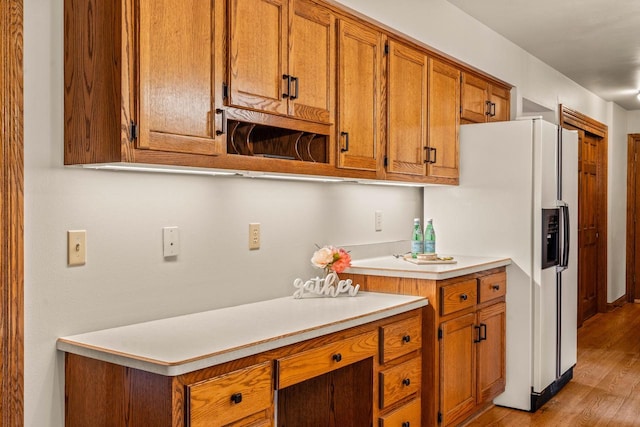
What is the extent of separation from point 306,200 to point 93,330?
1.27 m

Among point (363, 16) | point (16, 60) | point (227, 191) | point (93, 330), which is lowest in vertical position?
point (93, 330)

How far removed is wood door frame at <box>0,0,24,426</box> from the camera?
1.76 metres

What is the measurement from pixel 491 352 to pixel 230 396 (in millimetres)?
2147

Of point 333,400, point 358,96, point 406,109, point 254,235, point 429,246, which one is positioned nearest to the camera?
point 333,400

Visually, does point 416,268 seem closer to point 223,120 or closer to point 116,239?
point 223,120

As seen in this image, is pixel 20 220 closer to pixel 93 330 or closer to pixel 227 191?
pixel 93 330

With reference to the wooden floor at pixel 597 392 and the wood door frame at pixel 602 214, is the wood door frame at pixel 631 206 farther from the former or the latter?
the wooden floor at pixel 597 392

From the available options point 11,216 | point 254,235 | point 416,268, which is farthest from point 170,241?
point 416,268

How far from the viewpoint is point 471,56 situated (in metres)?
3.87

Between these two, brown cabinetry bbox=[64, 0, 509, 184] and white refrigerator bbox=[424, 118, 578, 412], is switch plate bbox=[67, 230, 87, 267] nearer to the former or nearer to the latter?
brown cabinetry bbox=[64, 0, 509, 184]

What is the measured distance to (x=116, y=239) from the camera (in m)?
2.09

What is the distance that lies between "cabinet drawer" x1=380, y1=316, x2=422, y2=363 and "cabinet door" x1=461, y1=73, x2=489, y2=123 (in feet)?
5.33

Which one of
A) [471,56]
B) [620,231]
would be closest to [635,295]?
[620,231]

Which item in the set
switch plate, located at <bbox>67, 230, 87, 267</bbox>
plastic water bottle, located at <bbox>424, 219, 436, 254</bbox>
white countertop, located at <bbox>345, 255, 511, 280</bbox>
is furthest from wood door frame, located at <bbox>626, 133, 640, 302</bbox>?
switch plate, located at <bbox>67, 230, 87, 267</bbox>
